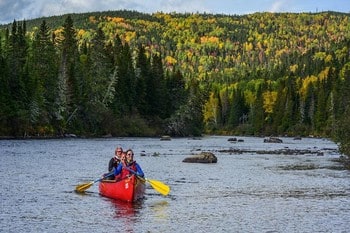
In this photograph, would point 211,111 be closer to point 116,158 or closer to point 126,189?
point 116,158

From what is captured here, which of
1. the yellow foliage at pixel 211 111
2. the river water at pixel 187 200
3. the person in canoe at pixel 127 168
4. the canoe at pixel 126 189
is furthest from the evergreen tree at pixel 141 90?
the person in canoe at pixel 127 168

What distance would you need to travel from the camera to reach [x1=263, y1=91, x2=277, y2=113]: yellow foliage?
548 feet

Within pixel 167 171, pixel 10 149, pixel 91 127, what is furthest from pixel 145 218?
pixel 91 127

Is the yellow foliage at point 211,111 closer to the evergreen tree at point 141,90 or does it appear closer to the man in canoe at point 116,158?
the evergreen tree at point 141,90

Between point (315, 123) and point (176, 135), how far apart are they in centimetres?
4128

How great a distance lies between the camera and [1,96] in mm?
84875

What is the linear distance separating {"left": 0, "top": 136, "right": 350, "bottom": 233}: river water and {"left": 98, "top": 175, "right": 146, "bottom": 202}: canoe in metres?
0.45

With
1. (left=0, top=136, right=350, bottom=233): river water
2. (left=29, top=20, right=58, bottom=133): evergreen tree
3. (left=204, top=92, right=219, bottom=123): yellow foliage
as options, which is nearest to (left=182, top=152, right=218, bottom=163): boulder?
(left=0, top=136, right=350, bottom=233): river water

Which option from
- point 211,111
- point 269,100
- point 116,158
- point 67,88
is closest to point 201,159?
point 116,158

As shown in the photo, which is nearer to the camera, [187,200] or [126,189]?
[126,189]

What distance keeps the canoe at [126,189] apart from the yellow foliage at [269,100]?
137542 millimetres

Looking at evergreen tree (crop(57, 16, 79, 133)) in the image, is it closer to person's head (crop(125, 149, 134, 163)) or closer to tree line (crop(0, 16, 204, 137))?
tree line (crop(0, 16, 204, 137))

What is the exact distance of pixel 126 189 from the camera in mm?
29078

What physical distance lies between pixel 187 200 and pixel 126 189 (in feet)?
10.4
